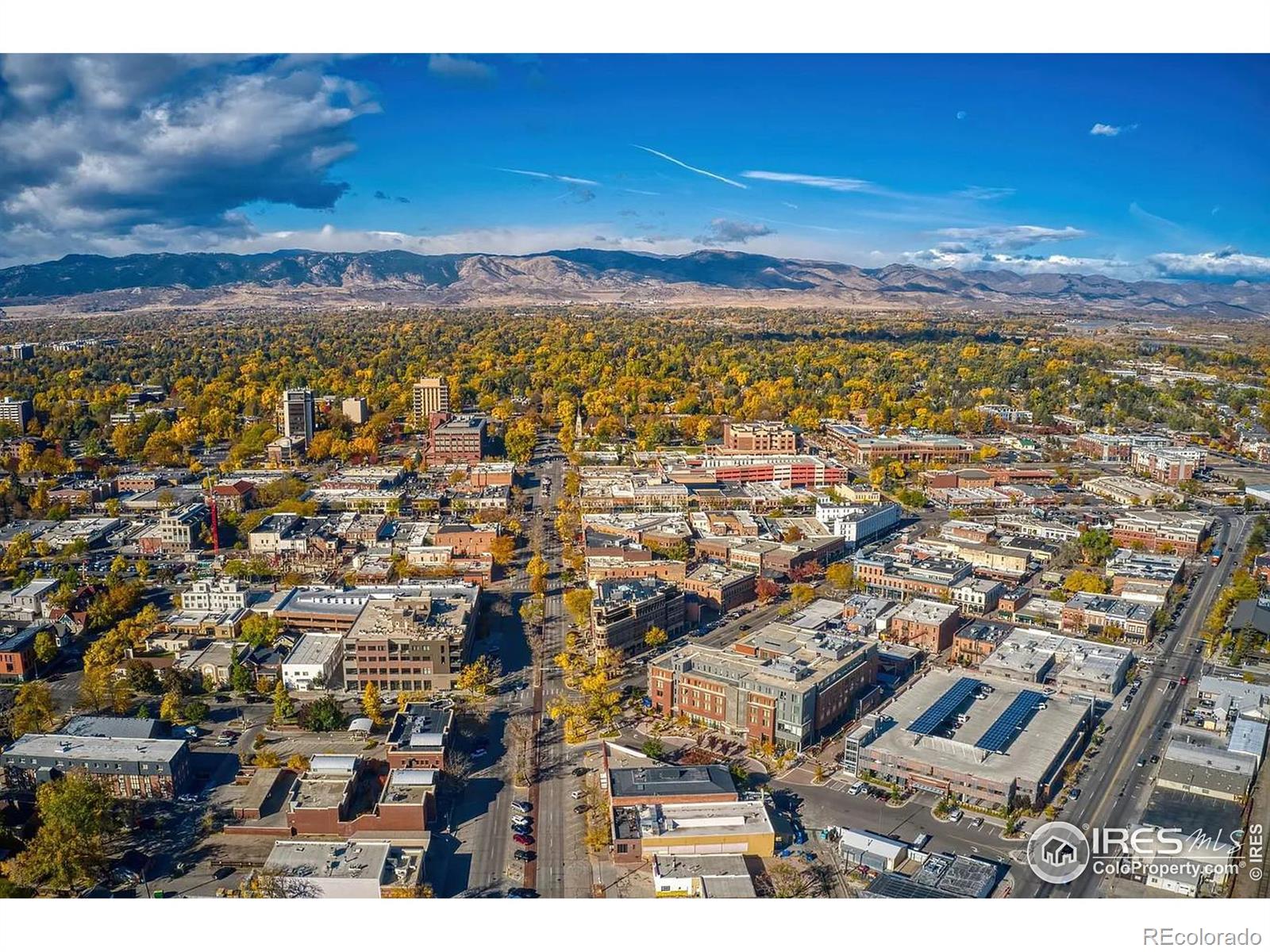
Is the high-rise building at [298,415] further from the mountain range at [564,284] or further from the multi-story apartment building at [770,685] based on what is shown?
the mountain range at [564,284]

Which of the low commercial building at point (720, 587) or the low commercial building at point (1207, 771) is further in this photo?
the low commercial building at point (720, 587)

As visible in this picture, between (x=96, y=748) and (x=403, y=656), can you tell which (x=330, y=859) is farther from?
(x=403, y=656)

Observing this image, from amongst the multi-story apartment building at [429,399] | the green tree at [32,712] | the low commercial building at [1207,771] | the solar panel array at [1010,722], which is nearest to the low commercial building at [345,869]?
the green tree at [32,712]

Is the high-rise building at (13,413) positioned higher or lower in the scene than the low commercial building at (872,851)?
higher

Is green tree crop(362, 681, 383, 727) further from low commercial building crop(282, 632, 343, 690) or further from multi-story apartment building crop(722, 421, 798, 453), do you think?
multi-story apartment building crop(722, 421, 798, 453)

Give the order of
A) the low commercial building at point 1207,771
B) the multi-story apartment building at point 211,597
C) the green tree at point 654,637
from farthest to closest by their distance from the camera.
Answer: the multi-story apartment building at point 211,597
the green tree at point 654,637
the low commercial building at point 1207,771

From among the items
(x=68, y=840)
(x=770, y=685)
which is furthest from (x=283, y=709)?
(x=770, y=685)

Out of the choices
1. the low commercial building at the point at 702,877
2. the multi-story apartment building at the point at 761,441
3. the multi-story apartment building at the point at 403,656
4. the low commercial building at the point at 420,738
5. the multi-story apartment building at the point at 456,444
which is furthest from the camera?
the multi-story apartment building at the point at 761,441

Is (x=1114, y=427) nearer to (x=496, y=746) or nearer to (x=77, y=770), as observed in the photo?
(x=496, y=746)

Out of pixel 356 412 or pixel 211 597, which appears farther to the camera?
pixel 356 412
